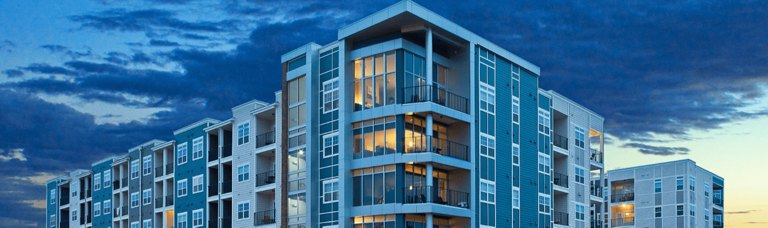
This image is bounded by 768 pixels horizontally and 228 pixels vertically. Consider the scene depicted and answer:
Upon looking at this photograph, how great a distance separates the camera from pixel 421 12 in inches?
2243

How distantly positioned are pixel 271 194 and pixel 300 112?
8561 millimetres

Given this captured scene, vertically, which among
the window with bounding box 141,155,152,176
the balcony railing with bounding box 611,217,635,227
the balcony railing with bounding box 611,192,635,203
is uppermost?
the window with bounding box 141,155,152,176

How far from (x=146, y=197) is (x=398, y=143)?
1396 inches

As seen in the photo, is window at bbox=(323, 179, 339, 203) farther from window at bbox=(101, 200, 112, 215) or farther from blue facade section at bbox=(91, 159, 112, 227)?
window at bbox=(101, 200, 112, 215)

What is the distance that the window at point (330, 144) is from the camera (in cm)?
5973

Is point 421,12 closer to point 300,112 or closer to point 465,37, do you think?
point 465,37

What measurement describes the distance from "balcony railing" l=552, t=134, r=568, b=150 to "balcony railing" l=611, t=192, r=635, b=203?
139 ft

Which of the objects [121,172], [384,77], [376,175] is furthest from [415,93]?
[121,172]

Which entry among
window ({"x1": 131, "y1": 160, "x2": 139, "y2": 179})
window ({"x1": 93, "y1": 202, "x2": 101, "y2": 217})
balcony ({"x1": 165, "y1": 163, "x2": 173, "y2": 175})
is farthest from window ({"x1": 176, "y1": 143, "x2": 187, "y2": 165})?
window ({"x1": 93, "y1": 202, "x2": 101, "y2": 217})

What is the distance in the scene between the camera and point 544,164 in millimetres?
69000

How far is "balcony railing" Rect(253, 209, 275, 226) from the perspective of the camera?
66.8 m

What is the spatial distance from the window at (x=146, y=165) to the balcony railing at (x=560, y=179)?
36.6 metres

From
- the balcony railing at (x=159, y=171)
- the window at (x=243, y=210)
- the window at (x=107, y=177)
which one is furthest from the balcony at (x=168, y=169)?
the window at (x=107, y=177)

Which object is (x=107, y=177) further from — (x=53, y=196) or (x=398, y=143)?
(x=398, y=143)
